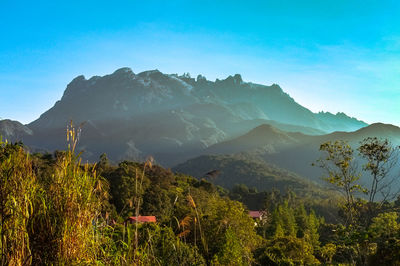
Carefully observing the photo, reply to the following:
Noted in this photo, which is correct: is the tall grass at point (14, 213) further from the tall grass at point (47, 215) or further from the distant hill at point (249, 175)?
the distant hill at point (249, 175)

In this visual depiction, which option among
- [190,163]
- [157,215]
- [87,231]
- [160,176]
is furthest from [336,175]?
[190,163]

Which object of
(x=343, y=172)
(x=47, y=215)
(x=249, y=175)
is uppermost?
(x=47, y=215)

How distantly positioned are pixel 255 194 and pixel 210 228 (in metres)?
58.2

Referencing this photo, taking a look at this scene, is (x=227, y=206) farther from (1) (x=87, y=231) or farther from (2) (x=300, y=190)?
(2) (x=300, y=190)

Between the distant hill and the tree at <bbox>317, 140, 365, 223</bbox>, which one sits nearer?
the tree at <bbox>317, 140, 365, 223</bbox>

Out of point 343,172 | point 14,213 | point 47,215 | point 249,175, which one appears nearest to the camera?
point 14,213

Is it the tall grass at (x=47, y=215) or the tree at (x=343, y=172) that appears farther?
the tree at (x=343, y=172)

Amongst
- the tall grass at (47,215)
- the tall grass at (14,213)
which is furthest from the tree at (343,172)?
the tall grass at (14,213)

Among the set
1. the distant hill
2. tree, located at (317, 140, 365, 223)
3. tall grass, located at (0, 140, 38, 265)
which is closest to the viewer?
tall grass, located at (0, 140, 38, 265)

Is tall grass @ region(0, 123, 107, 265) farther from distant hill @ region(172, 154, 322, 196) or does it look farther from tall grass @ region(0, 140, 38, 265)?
distant hill @ region(172, 154, 322, 196)

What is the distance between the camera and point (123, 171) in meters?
46.3

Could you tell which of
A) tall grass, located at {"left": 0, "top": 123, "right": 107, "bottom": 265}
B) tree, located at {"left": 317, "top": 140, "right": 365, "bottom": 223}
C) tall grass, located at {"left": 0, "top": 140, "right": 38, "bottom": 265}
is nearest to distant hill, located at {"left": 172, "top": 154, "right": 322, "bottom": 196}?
tree, located at {"left": 317, "top": 140, "right": 365, "bottom": 223}

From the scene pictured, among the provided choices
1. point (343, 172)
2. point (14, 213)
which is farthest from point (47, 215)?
point (343, 172)

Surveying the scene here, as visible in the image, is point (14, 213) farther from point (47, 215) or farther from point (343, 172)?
point (343, 172)
